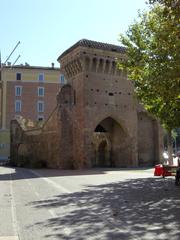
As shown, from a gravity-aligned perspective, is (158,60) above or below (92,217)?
above

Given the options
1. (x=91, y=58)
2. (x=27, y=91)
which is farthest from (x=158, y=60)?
(x=27, y=91)

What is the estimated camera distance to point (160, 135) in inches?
1636

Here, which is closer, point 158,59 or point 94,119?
point 158,59

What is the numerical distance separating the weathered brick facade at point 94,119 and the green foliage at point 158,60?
12953mm

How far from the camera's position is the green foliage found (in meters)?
13.2

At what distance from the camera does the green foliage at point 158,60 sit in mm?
13180

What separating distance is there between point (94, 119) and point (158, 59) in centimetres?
1979

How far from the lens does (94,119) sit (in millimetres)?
36344

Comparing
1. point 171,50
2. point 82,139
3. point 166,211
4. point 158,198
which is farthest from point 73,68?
point 166,211

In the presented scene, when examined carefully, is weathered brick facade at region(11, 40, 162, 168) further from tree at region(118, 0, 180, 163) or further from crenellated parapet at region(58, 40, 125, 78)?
tree at region(118, 0, 180, 163)

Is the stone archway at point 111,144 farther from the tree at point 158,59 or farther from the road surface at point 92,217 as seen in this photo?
the road surface at point 92,217

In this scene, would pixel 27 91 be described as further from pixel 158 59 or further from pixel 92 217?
pixel 92 217

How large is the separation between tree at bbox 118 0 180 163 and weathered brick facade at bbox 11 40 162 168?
42.4ft

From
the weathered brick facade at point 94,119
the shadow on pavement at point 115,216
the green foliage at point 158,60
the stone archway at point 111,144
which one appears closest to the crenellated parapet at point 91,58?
the weathered brick facade at point 94,119
